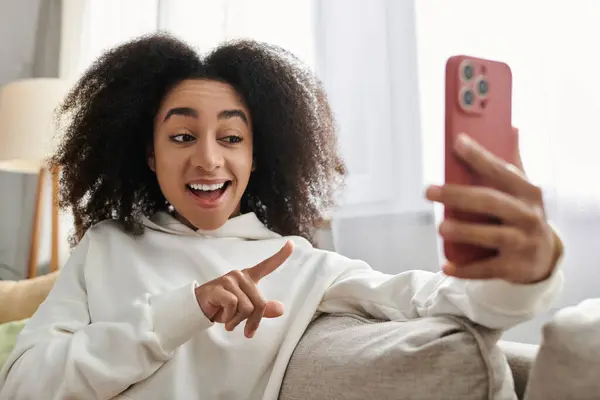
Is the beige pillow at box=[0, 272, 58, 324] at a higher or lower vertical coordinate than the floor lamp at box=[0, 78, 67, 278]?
lower

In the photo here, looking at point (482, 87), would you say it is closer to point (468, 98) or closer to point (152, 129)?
point (468, 98)

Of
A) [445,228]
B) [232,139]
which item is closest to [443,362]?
[445,228]

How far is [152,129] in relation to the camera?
1.07m

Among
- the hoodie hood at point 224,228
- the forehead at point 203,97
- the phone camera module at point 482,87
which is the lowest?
the hoodie hood at point 224,228

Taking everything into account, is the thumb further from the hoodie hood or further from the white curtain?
the white curtain

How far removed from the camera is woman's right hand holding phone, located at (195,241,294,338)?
2.40ft

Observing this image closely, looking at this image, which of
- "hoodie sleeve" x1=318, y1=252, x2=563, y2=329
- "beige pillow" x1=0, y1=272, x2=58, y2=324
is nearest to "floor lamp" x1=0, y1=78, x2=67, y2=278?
"beige pillow" x1=0, y1=272, x2=58, y2=324

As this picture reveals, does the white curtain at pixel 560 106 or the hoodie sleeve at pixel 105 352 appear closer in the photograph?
the hoodie sleeve at pixel 105 352

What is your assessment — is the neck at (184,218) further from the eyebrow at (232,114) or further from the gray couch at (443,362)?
the gray couch at (443,362)

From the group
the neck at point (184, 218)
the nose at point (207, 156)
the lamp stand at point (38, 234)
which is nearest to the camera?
the nose at point (207, 156)

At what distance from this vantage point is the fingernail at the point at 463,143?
1.64ft

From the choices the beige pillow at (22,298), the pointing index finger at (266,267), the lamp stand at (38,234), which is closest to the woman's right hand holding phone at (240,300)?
the pointing index finger at (266,267)

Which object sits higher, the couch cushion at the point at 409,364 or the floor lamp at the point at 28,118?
the floor lamp at the point at 28,118

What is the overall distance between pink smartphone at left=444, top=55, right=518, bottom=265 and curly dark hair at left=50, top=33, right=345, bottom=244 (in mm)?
530
